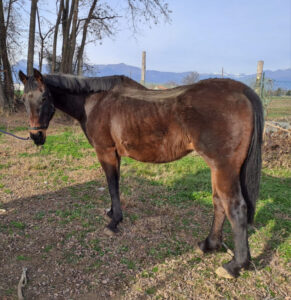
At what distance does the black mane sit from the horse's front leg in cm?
91

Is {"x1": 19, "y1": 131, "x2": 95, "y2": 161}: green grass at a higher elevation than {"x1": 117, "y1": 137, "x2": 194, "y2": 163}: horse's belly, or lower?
lower

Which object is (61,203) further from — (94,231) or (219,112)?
(219,112)

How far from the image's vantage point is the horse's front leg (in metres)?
3.47

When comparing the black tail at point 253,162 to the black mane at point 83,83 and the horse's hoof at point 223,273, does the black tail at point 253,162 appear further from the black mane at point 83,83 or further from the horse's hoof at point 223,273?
the black mane at point 83,83

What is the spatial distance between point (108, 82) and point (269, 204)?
3522 mm

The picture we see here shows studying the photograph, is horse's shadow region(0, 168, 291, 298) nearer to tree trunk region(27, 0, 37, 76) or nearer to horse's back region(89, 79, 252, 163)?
horse's back region(89, 79, 252, 163)

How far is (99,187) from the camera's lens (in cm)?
499

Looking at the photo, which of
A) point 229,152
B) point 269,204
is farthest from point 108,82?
point 269,204

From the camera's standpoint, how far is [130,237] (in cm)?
338

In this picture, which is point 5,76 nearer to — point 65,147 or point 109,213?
point 65,147

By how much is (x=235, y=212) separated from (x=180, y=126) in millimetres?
1103

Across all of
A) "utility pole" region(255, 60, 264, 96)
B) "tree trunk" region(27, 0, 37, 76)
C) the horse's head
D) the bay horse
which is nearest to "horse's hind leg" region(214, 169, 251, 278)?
the bay horse

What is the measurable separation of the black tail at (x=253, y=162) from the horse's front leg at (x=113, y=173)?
176 cm

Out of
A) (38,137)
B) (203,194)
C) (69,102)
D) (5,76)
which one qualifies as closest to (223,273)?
(203,194)
